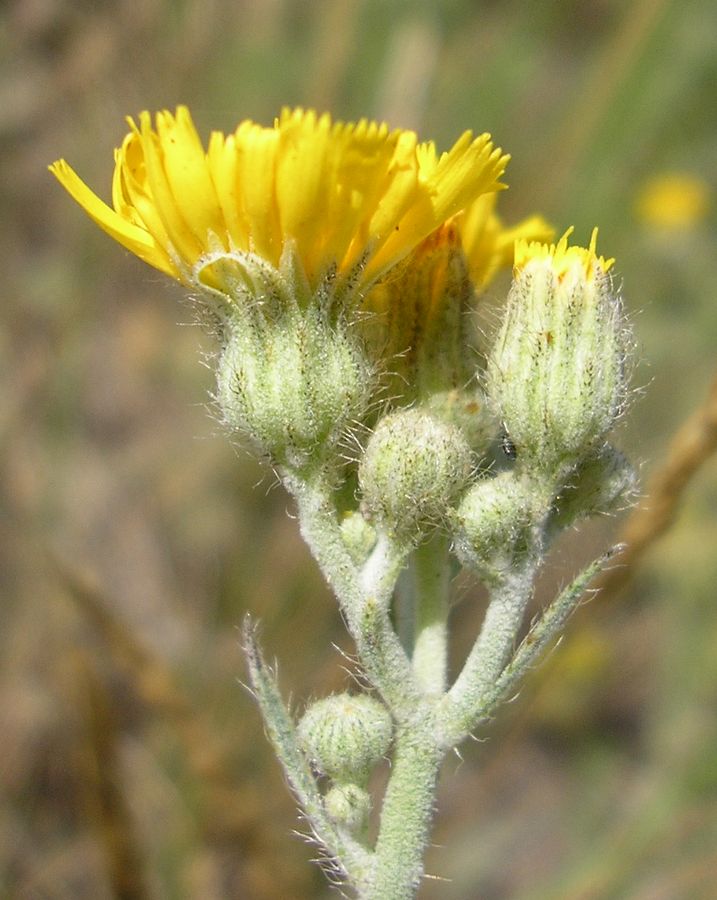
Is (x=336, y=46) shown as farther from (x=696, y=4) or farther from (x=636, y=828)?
(x=636, y=828)

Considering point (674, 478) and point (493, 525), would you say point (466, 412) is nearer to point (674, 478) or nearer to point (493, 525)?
point (493, 525)

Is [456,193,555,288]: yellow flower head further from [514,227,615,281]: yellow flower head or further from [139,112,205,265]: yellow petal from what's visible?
[139,112,205,265]: yellow petal

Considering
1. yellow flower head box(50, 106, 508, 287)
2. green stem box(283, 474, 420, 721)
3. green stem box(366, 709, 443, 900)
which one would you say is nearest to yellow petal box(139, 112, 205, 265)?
yellow flower head box(50, 106, 508, 287)

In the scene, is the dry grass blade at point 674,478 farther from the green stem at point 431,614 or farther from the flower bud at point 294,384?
the flower bud at point 294,384

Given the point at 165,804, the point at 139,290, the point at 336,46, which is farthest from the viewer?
the point at 139,290

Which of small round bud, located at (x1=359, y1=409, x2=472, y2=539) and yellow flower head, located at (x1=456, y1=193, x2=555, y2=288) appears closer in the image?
small round bud, located at (x1=359, y1=409, x2=472, y2=539)

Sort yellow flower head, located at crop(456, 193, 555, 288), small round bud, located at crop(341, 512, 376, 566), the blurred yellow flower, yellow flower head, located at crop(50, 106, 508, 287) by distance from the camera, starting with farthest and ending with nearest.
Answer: the blurred yellow flower
yellow flower head, located at crop(456, 193, 555, 288)
small round bud, located at crop(341, 512, 376, 566)
yellow flower head, located at crop(50, 106, 508, 287)

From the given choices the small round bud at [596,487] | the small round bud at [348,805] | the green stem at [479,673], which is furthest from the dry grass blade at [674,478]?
the small round bud at [348,805]

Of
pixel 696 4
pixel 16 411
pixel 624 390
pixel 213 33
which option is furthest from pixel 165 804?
pixel 696 4
